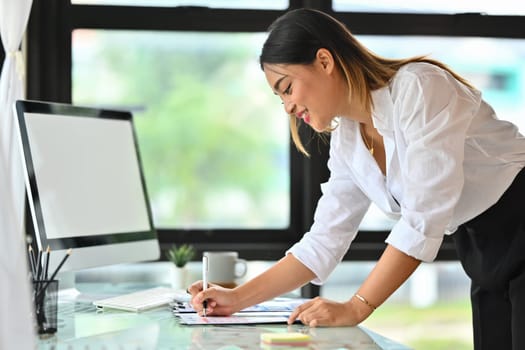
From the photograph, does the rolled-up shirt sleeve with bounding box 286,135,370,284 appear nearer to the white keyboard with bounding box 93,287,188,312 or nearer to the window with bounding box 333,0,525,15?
the white keyboard with bounding box 93,287,188,312

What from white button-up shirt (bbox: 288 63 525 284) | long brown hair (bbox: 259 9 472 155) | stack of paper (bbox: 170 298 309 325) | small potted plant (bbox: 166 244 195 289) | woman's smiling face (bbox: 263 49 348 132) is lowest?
small potted plant (bbox: 166 244 195 289)

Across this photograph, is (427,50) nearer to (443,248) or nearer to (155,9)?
(443,248)

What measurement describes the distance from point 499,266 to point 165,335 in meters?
0.76

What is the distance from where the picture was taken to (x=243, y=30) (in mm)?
3084

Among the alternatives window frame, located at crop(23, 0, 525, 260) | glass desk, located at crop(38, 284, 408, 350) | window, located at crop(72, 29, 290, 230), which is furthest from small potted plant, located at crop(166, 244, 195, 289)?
window, located at crop(72, 29, 290, 230)

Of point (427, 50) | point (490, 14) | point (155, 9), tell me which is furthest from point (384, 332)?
point (155, 9)

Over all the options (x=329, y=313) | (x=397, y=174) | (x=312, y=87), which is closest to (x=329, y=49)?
(x=312, y=87)

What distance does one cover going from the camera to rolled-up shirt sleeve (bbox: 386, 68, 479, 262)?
1.60 meters

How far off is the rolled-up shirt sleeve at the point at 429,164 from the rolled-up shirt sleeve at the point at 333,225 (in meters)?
0.30

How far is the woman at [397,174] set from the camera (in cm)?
162

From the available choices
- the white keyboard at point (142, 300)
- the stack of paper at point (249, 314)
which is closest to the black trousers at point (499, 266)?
the stack of paper at point (249, 314)

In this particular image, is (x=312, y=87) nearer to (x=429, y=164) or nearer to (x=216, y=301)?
(x=429, y=164)

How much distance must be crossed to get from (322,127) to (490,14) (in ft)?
5.46

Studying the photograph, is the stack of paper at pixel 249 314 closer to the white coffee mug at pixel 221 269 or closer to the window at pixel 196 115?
the white coffee mug at pixel 221 269
